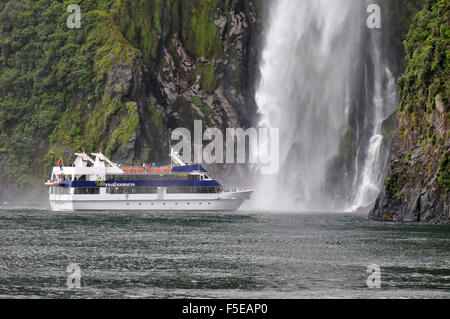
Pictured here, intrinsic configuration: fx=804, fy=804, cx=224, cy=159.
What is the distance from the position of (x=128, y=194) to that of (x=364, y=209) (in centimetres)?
3232

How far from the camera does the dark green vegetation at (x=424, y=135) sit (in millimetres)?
72375

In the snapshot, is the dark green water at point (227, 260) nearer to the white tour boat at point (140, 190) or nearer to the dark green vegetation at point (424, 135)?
the dark green vegetation at point (424, 135)

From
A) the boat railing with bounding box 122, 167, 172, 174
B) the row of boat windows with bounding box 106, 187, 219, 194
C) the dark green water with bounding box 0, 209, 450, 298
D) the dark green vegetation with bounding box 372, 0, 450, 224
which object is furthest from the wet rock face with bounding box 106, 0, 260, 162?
the dark green water with bounding box 0, 209, 450, 298

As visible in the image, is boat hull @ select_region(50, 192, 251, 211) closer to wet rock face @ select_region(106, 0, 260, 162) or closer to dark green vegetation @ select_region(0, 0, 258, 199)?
dark green vegetation @ select_region(0, 0, 258, 199)

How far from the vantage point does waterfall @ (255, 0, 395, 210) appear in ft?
378

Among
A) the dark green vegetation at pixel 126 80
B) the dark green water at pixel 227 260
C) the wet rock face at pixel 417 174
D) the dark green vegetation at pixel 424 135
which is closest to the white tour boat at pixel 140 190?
the dark green vegetation at pixel 126 80

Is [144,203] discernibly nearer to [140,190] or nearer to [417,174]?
[140,190]

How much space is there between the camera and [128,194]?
364 feet

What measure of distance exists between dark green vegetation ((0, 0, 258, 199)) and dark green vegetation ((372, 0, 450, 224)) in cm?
5973

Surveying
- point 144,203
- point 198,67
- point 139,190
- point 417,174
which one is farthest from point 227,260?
point 198,67

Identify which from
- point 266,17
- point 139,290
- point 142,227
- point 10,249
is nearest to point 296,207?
point 266,17

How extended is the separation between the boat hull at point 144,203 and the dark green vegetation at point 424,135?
1235 inches

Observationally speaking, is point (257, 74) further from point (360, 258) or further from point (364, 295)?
point (364, 295)

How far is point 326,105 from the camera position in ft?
396
